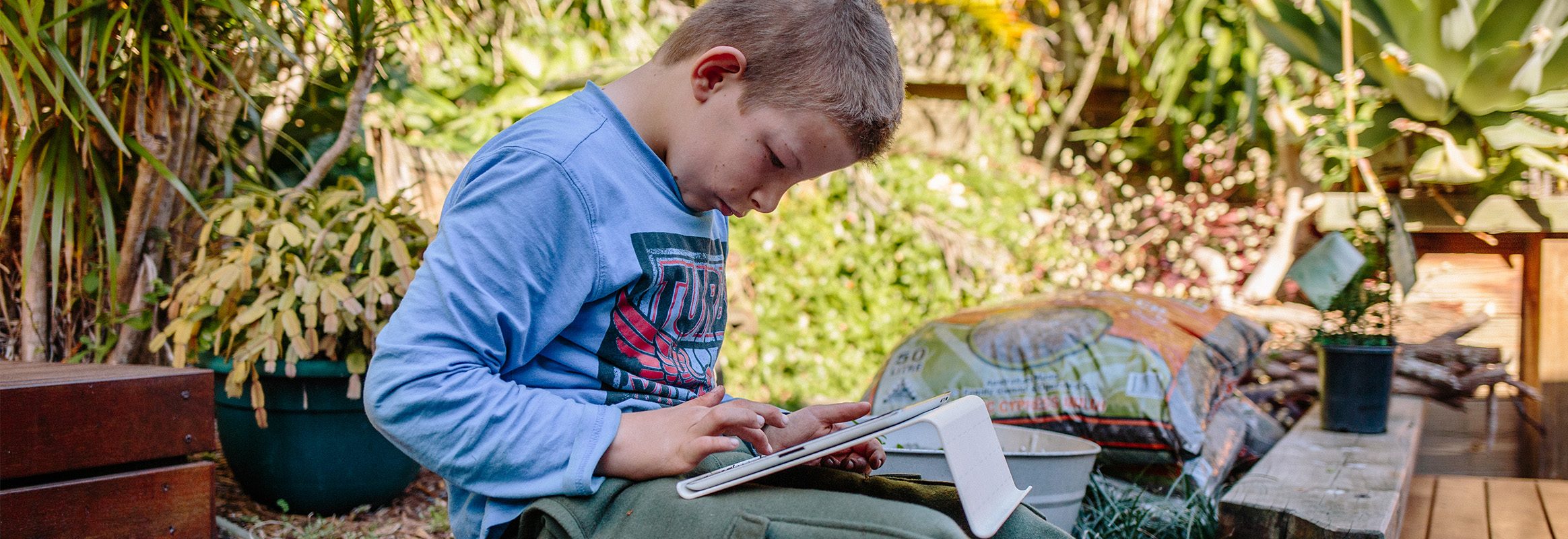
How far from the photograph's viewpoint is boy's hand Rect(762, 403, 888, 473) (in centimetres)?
105

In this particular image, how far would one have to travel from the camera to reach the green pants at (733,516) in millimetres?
807

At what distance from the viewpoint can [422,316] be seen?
83 centimetres

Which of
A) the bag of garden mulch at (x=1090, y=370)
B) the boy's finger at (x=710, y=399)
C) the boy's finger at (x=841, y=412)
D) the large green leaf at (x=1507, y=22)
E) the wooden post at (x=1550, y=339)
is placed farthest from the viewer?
the wooden post at (x=1550, y=339)

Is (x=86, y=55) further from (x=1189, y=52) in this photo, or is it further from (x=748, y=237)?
(x=1189, y=52)

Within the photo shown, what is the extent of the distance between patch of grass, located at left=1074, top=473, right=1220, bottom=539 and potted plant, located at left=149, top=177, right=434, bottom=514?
1.40 meters

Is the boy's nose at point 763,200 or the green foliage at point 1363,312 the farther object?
the green foliage at point 1363,312

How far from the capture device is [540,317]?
907 millimetres

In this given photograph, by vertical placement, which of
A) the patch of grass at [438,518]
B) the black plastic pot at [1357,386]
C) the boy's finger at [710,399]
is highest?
the boy's finger at [710,399]

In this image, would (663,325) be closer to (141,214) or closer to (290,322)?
(290,322)

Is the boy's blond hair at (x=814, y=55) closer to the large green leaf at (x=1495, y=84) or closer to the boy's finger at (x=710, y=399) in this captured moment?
the boy's finger at (x=710, y=399)

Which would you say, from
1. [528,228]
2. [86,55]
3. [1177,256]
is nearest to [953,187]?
[1177,256]

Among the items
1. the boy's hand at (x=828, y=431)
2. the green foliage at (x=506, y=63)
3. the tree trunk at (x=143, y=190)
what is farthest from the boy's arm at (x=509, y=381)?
the green foliage at (x=506, y=63)

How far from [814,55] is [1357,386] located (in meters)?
1.86

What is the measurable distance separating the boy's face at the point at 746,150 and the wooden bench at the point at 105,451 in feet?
2.92
